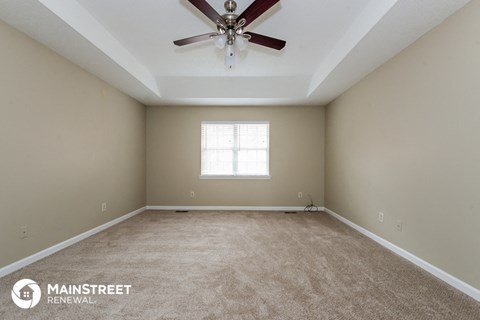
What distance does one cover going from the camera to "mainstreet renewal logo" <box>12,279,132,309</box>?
1.79m

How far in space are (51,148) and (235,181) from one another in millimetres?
3328

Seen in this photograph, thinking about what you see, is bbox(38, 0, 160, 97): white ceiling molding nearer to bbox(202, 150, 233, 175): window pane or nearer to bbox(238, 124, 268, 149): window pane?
bbox(202, 150, 233, 175): window pane

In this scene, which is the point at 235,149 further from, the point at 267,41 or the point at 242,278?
the point at 242,278

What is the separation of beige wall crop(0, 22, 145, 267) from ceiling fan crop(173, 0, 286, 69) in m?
1.60

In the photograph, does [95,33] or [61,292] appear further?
[95,33]

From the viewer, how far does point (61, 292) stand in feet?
6.31

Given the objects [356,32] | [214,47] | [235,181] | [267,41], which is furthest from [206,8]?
[235,181]

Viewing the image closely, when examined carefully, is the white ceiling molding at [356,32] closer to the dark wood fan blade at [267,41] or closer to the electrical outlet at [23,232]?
the dark wood fan blade at [267,41]

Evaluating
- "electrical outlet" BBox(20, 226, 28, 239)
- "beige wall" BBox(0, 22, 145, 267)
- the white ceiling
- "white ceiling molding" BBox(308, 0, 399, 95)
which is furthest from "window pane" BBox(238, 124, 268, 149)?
"electrical outlet" BBox(20, 226, 28, 239)

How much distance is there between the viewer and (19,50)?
2.33 metres

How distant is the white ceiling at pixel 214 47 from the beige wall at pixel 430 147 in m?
0.26

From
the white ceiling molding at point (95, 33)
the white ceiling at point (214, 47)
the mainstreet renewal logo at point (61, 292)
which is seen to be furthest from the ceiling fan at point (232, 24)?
the mainstreet renewal logo at point (61, 292)

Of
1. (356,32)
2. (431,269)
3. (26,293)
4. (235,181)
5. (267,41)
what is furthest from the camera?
(235,181)

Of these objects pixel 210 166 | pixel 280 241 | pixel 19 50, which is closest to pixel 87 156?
pixel 19 50
